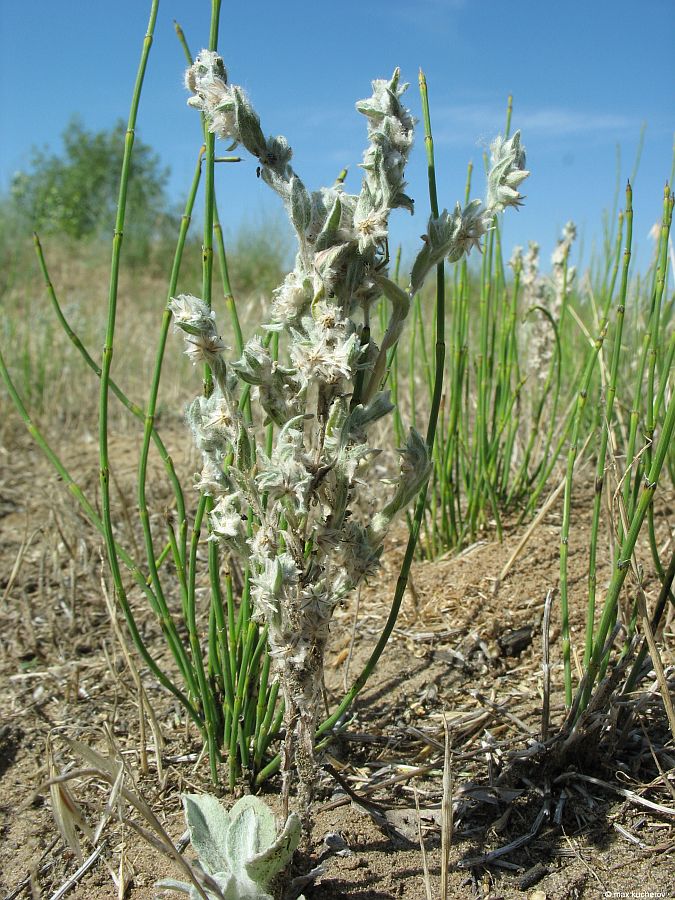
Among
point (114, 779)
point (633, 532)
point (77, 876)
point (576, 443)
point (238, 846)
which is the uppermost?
point (576, 443)

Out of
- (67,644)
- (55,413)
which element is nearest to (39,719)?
(67,644)

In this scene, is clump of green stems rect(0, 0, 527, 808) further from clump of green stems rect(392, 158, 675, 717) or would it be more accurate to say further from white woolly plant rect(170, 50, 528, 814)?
clump of green stems rect(392, 158, 675, 717)

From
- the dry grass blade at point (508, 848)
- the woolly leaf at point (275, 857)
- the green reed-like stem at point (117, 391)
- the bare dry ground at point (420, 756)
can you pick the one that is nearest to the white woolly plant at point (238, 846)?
the woolly leaf at point (275, 857)

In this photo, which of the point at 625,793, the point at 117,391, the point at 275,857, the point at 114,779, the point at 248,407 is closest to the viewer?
the point at 114,779

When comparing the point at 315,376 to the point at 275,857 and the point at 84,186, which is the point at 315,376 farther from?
the point at 84,186

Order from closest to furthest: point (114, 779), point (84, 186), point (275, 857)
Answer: point (114, 779) < point (275, 857) < point (84, 186)

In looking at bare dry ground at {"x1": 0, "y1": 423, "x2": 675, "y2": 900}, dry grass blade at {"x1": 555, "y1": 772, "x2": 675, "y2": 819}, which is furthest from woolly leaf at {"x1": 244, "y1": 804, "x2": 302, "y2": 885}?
dry grass blade at {"x1": 555, "y1": 772, "x2": 675, "y2": 819}

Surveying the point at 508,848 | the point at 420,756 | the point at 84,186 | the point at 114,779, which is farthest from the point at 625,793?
the point at 84,186

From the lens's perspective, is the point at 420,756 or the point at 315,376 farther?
the point at 420,756

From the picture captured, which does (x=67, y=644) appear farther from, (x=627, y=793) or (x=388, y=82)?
(x=388, y=82)
